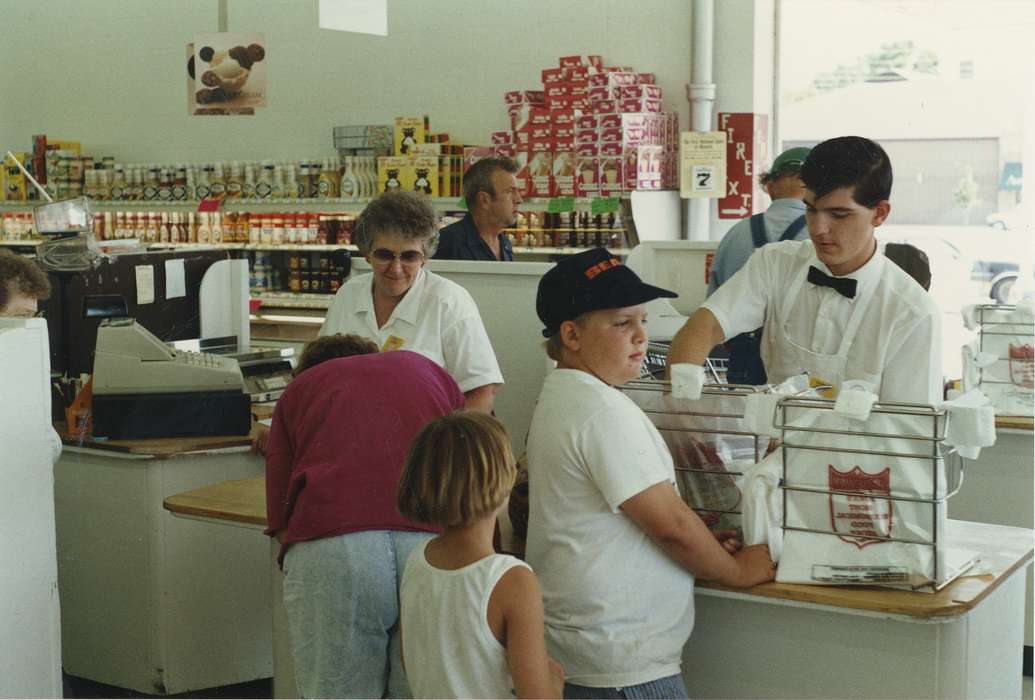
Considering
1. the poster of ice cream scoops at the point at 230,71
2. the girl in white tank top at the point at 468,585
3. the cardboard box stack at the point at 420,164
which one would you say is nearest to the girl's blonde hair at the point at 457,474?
the girl in white tank top at the point at 468,585

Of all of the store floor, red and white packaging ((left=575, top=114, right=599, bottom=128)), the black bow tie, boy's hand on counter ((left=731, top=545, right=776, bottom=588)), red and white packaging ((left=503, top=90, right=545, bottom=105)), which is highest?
red and white packaging ((left=503, top=90, right=545, bottom=105))

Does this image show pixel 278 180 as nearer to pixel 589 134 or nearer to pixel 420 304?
pixel 589 134

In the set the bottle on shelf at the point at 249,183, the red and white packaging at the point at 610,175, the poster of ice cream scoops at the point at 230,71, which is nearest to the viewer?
the poster of ice cream scoops at the point at 230,71

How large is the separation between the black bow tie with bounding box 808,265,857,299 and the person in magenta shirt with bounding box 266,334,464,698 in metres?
0.89

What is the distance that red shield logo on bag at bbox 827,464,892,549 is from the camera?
2.08 m

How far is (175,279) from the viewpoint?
4965mm

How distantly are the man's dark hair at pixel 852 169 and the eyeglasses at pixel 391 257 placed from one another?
52.7 inches

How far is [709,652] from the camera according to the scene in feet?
7.89

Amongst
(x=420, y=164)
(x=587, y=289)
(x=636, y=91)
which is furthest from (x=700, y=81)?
(x=587, y=289)

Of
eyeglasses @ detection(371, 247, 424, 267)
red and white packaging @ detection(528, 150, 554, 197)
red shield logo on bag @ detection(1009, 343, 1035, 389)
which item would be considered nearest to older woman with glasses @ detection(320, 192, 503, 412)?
eyeglasses @ detection(371, 247, 424, 267)

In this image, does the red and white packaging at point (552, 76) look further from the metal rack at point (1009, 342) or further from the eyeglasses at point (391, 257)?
the eyeglasses at point (391, 257)

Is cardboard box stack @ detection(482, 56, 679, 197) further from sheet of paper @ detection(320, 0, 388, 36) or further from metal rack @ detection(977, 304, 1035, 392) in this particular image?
metal rack @ detection(977, 304, 1035, 392)

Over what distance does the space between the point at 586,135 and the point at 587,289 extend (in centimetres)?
516

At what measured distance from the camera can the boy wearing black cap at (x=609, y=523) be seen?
2.14 m
